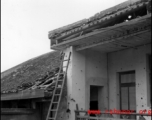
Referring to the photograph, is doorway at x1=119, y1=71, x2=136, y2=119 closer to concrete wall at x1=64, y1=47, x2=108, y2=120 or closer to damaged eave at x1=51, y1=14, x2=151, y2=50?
concrete wall at x1=64, y1=47, x2=108, y2=120

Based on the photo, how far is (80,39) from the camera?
8500 mm

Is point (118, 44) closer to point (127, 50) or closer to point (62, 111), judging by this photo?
point (127, 50)

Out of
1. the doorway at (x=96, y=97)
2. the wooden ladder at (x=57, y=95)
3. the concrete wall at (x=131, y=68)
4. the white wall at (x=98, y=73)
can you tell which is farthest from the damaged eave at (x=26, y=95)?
the concrete wall at (x=131, y=68)

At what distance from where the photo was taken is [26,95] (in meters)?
9.33

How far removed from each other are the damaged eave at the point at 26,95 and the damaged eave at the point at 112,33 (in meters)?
1.87

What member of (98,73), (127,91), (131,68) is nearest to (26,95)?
(98,73)

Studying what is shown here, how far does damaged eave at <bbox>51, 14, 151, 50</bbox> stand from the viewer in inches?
275

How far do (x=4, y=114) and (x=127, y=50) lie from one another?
5.04 metres

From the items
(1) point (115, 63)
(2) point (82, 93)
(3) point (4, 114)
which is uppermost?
(1) point (115, 63)

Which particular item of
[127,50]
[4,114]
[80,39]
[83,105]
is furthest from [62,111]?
[127,50]

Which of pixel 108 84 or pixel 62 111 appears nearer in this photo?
pixel 62 111

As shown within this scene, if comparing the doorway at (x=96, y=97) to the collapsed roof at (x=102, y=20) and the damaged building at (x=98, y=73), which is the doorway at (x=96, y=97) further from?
the collapsed roof at (x=102, y=20)

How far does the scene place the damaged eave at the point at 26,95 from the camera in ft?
28.5

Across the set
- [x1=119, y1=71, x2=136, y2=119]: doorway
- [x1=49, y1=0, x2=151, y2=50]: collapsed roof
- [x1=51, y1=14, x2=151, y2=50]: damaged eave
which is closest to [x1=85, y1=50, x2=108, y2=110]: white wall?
[x1=119, y1=71, x2=136, y2=119]: doorway
